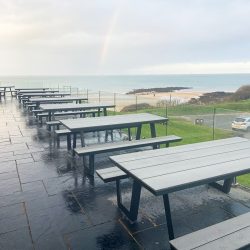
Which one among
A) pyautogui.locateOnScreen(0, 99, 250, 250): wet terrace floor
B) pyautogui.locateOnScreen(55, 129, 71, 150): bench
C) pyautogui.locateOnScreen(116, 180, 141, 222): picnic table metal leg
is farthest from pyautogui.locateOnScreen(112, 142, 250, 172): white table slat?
pyautogui.locateOnScreen(55, 129, 71, 150): bench

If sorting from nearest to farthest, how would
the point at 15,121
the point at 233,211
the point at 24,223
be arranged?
the point at 24,223
the point at 233,211
the point at 15,121

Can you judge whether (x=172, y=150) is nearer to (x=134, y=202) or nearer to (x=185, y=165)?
(x=185, y=165)

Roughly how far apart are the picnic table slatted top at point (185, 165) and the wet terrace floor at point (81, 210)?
0.74 m

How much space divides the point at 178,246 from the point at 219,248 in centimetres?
34

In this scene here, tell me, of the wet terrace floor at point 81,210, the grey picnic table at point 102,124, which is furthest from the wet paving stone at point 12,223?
the grey picnic table at point 102,124

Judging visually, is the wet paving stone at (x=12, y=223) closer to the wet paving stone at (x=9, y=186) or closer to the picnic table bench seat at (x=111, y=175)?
the wet paving stone at (x=9, y=186)

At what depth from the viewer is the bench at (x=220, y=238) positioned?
2367 millimetres

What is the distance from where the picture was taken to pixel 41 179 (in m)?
4.86

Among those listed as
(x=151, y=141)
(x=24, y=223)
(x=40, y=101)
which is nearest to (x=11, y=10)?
(x=40, y=101)

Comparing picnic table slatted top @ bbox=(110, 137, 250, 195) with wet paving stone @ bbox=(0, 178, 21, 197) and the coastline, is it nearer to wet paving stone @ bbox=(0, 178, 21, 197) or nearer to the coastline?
A: wet paving stone @ bbox=(0, 178, 21, 197)

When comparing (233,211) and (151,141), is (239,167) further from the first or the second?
(151,141)

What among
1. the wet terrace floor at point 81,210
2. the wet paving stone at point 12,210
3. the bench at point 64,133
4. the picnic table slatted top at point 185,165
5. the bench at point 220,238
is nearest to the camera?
the bench at point 220,238

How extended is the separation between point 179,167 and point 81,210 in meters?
1.46

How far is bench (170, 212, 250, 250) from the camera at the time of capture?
2367 millimetres
